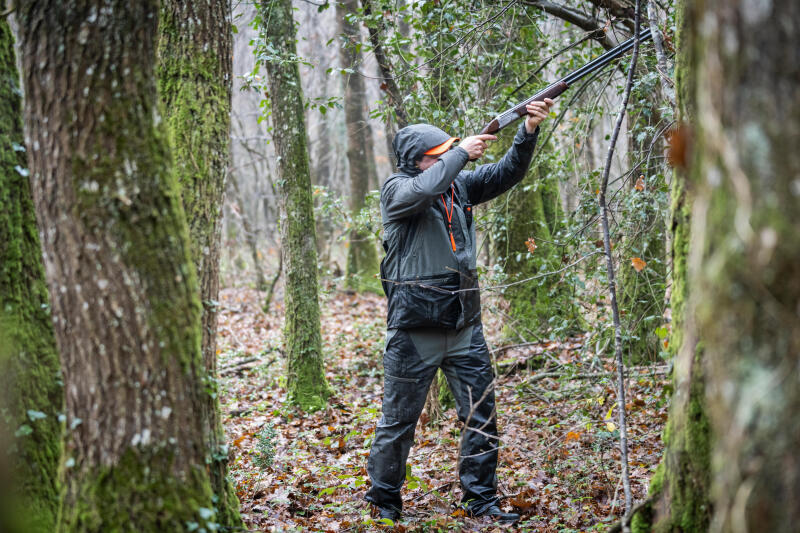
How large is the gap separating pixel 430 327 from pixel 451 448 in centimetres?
176

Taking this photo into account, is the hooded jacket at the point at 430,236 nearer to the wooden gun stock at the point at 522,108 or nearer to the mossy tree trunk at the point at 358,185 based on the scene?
the wooden gun stock at the point at 522,108

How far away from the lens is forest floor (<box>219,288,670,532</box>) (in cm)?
383

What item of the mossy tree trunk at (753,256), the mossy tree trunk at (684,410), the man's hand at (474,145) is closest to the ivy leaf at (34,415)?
the mossy tree trunk at (684,410)

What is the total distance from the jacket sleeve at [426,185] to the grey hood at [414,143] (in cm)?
26

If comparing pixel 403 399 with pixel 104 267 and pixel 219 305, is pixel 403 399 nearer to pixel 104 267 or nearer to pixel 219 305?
pixel 219 305

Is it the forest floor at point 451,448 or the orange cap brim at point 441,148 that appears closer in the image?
the forest floor at point 451,448

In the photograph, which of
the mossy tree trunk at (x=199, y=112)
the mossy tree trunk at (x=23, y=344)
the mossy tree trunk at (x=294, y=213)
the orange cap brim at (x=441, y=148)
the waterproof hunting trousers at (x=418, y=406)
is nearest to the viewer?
the mossy tree trunk at (x=23, y=344)

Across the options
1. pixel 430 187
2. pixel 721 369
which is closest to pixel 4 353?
pixel 430 187

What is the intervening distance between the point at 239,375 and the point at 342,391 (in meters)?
1.89

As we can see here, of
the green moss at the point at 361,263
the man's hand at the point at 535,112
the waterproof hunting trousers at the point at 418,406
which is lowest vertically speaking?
the waterproof hunting trousers at the point at 418,406

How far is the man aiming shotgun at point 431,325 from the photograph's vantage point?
3.88 m

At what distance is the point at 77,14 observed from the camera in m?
2.24

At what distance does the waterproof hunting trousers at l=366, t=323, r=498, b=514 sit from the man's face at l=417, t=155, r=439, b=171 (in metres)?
1.12

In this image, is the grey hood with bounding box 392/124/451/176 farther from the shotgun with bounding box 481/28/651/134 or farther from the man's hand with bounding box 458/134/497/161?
the shotgun with bounding box 481/28/651/134
